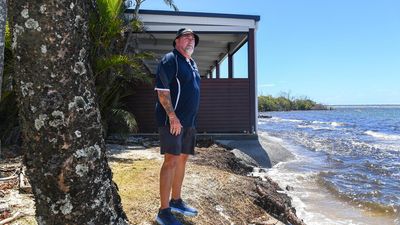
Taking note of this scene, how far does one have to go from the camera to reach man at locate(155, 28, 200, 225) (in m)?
4.11

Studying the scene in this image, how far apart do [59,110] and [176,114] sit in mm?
2007

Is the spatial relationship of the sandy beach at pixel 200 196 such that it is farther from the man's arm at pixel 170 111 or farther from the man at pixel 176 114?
the man's arm at pixel 170 111

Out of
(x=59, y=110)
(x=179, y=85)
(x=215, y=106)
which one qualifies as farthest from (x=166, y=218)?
(x=215, y=106)

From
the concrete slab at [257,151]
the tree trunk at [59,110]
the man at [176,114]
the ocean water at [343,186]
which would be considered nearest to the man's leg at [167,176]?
the man at [176,114]

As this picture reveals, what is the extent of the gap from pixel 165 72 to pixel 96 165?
1791mm

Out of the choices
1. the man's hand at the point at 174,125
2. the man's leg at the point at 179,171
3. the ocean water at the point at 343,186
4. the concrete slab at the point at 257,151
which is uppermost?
the man's hand at the point at 174,125

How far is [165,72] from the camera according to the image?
4.16 metres

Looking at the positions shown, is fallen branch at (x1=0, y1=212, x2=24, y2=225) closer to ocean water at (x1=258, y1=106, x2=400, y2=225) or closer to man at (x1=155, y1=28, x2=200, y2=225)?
man at (x1=155, y1=28, x2=200, y2=225)

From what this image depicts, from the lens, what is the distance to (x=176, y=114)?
429cm

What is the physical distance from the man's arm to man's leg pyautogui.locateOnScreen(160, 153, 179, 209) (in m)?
0.26

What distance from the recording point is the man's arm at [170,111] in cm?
406

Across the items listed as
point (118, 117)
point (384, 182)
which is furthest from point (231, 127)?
point (384, 182)

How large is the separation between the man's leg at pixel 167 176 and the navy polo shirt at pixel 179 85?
0.33m

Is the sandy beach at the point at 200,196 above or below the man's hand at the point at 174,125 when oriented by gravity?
below
